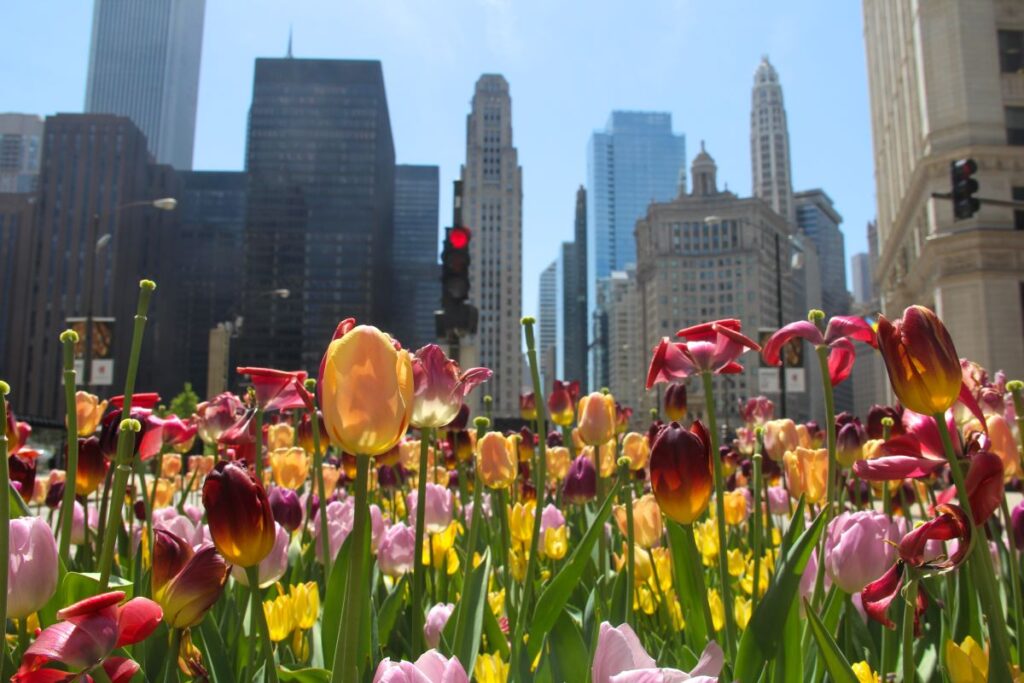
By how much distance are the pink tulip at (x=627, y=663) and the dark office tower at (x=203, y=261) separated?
104 m

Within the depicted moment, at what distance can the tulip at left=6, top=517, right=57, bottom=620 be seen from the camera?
3.11 ft

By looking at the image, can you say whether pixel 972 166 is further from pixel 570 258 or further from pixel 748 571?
pixel 570 258

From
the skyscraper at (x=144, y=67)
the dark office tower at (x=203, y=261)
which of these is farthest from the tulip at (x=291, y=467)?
the skyscraper at (x=144, y=67)

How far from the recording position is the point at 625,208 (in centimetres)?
18975

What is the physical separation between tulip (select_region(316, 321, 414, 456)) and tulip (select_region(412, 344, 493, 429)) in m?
0.37

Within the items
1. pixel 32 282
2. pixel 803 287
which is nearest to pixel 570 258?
pixel 803 287

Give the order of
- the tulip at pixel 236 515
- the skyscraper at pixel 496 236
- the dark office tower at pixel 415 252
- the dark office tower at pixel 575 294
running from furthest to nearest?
the dark office tower at pixel 575 294, the dark office tower at pixel 415 252, the skyscraper at pixel 496 236, the tulip at pixel 236 515

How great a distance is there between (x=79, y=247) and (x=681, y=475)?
102 metres

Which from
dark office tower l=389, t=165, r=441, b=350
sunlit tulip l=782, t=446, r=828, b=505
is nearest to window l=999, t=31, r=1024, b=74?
sunlit tulip l=782, t=446, r=828, b=505

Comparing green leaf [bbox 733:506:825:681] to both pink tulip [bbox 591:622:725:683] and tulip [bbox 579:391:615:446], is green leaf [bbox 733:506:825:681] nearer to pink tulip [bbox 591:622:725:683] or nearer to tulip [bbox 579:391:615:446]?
pink tulip [bbox 591:622:725:683]

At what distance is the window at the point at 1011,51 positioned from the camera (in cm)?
2953

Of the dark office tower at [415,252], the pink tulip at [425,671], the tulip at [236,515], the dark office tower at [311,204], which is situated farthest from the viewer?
the dark office tower at [415,252]

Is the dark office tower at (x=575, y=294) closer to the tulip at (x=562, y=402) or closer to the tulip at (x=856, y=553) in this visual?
the tulip at (x=562, y=402)

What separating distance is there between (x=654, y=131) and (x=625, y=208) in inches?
898
